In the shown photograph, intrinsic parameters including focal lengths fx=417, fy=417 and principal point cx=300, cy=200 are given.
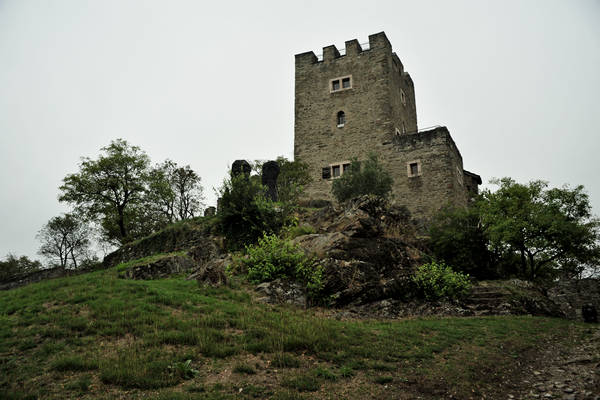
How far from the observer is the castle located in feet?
90.9

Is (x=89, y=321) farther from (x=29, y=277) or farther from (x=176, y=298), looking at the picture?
(x=29, y=277)

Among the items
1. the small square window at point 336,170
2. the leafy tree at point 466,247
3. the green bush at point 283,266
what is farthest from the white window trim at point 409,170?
the green bush at point 283,266

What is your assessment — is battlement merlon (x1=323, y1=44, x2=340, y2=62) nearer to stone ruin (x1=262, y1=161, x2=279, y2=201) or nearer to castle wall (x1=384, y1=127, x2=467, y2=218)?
castle wall (x1=384, y1=127, x2=467, y2=218)

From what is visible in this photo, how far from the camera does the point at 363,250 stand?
48.4ft

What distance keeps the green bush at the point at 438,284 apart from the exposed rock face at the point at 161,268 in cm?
935

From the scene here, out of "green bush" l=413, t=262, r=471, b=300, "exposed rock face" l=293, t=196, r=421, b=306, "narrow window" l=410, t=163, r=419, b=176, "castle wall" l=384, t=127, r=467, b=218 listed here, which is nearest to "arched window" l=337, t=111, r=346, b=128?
"castle wall" l=384, t=127, r=467, b=218

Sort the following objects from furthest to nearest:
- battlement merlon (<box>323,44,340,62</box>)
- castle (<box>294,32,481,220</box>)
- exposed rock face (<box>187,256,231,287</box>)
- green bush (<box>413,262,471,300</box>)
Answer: battlement merlon (<box>323,44,340,62</box>) < castle (<box>294,32,481,220</box>) < green bush (<box>413,262,471,300</box>) < exposed rock face (<box>187,256,231,287</box>)

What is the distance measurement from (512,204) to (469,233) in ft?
8.82

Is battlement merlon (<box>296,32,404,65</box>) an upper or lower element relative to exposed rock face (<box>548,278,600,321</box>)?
upper

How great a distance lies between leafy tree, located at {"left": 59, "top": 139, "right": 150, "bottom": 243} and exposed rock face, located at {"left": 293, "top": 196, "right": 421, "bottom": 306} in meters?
15.7

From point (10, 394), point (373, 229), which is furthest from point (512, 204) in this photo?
point (10, 394)

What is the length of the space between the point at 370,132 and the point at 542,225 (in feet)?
46.6

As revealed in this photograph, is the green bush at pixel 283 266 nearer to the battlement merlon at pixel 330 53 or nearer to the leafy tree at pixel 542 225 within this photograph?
the leafy tree at pixel 542 225

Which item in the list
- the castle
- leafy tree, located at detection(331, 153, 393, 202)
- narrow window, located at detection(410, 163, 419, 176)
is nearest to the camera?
leafy tree, located at detection(331, 153, 393, 202)
